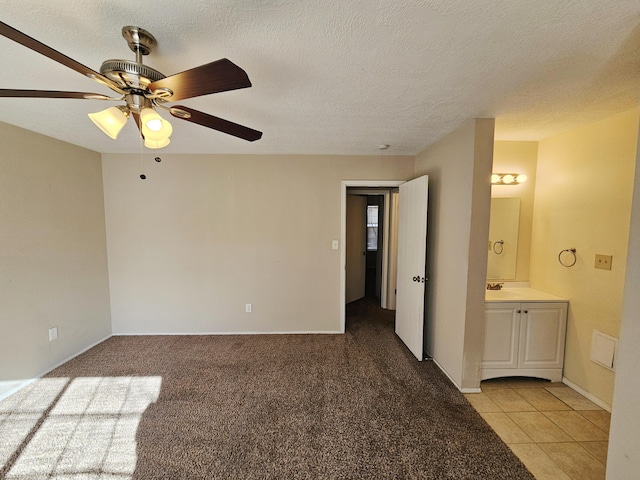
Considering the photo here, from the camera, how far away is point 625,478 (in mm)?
1272

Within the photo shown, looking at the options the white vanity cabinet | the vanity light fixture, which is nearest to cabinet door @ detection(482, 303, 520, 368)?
the white vanity cabinet

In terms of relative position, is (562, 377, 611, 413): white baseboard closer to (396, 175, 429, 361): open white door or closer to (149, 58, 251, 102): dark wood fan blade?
(396, 175, 429, 361): open white door

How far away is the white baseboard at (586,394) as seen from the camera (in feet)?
7.18

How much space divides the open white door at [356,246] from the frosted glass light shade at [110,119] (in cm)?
380

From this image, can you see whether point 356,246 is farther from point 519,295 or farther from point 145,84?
point 145,84

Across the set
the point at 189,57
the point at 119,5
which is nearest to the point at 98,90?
the point at 189,57

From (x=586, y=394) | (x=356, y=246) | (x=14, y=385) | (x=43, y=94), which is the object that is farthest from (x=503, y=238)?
(x=14, y=385)

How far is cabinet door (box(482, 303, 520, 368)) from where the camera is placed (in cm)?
245

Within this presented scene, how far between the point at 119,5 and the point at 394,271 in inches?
173

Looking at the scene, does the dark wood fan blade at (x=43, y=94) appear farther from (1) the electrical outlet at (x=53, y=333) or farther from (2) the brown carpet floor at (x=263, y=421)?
(1) the electrical outlet at (x=53, y=333)

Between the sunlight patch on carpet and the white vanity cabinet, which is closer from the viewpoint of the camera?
the sunlight patch on carpet

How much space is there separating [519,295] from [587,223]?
85cm

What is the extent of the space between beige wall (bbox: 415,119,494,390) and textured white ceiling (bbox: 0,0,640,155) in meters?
0.33

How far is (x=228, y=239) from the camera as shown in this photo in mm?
3514
